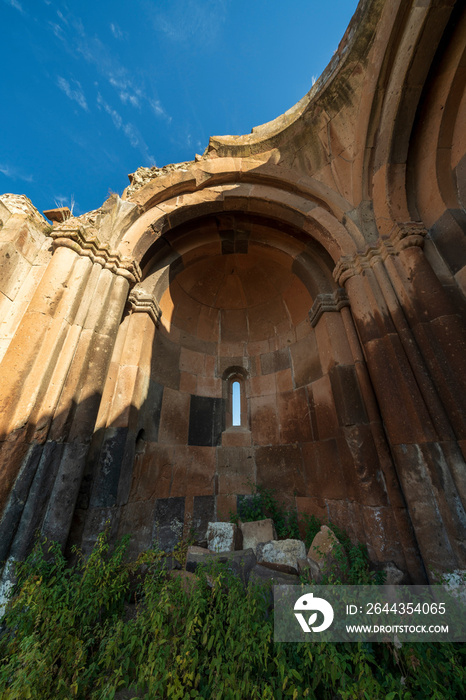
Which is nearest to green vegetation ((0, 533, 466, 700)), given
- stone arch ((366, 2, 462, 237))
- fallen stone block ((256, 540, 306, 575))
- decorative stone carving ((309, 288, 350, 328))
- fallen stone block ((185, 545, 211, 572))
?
fallen stone block ((185, 545, 211, 572))

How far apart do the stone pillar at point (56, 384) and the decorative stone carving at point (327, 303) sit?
3153mm

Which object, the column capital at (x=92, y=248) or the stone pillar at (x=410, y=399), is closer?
the stone pillar at (x=410, y=399)

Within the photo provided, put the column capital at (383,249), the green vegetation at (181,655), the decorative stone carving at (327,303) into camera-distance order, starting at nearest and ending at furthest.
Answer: the green vegetation at (181,655)
the column capital at (383,249)
the decorative stone carving at (327,303)

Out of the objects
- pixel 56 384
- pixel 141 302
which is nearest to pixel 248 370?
pixel 141 302

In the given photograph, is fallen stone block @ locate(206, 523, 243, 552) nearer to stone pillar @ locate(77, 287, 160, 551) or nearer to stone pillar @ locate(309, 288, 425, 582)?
stone pillar @ locate(77, 287, 160, 551)

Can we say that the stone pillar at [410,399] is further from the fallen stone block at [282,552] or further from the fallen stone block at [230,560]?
the fallen stone block at [230,560]

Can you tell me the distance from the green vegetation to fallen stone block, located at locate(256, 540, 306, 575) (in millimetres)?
934

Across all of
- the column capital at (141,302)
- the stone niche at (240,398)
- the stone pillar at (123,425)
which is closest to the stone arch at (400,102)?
the stone niche at (240,398)

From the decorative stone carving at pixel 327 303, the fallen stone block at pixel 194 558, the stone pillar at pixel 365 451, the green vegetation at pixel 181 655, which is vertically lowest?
the green vegetation at pixel 181 655

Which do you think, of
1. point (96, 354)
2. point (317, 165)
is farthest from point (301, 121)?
point (96, 354)

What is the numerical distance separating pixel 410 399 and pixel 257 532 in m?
A: 2.67

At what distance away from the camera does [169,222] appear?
4.98 meters

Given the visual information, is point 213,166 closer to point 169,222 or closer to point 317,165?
point 169,222

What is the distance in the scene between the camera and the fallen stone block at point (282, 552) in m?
3.04
